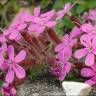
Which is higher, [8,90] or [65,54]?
[65,54]

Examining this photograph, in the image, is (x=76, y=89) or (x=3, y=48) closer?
(x=76, y=89)

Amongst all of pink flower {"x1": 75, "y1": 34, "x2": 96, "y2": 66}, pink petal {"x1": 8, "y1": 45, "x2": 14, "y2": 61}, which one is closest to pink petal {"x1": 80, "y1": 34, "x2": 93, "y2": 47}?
pink flower {"x1": 75, "y1": 34, "x2": 96, "y2": 66}

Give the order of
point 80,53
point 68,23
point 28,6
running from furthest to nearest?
point 28,6
point 68,23
point 80,53

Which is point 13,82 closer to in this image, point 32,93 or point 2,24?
point 32,93

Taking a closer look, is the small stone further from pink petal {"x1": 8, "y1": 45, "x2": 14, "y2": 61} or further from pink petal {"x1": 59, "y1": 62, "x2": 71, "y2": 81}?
pink petal {"x1": 8, "y1": 45, "x2": 14, "y2": 61}

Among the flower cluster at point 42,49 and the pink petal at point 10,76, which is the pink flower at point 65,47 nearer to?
the flower cluster at point 42,49

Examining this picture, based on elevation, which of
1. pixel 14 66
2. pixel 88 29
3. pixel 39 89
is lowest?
pixel 39 89

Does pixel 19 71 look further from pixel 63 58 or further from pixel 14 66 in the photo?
pixel 63 58

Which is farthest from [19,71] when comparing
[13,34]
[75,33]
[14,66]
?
[75,33]
